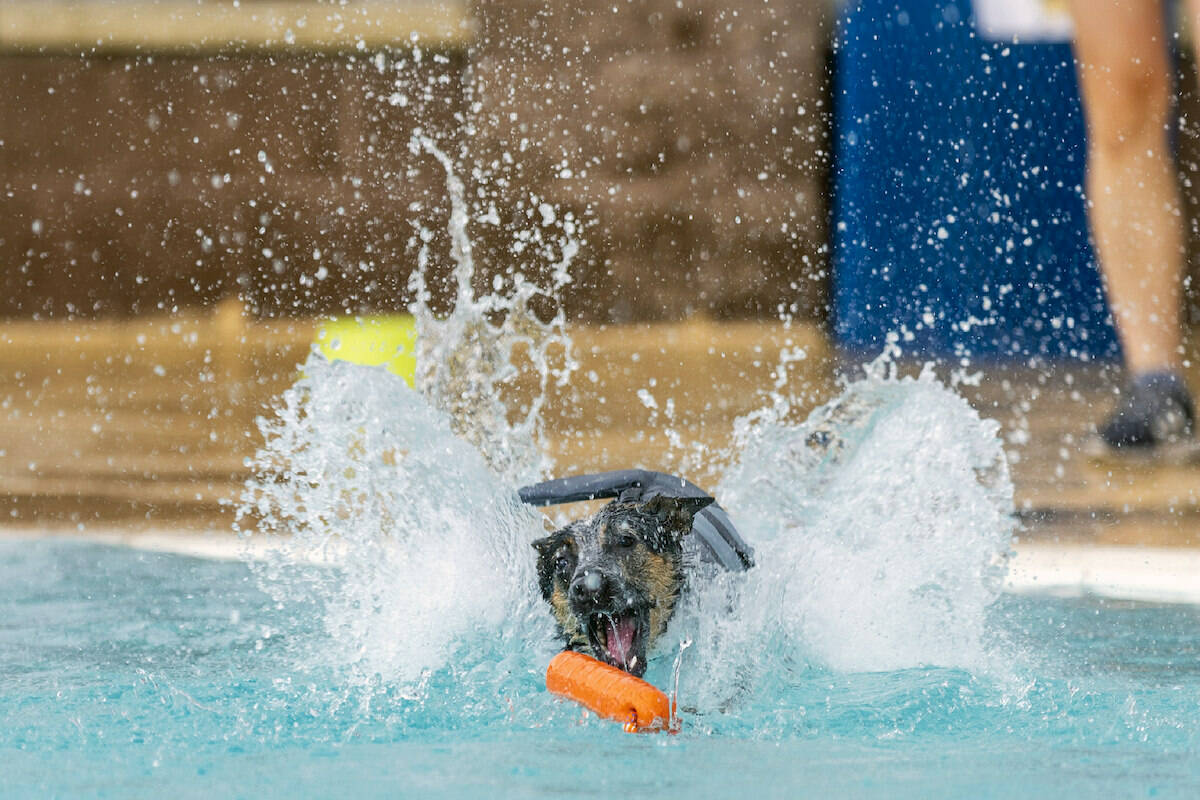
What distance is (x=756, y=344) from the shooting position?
32.7 ft

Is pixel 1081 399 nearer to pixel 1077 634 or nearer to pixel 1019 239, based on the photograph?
pixel 1019 239

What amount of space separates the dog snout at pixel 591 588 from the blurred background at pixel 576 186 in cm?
508

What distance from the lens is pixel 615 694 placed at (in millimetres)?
2869

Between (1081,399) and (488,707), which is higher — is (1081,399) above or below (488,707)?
above

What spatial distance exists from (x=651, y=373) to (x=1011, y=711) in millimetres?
6340

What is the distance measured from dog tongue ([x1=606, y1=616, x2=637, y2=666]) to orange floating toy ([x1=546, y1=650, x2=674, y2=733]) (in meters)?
0.21

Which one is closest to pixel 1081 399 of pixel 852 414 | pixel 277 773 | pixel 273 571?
pixel 852 414

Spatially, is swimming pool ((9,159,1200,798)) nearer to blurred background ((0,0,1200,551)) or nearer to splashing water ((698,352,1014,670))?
splashing water ((698,352,1014,670))

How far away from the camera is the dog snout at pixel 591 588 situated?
3188mm

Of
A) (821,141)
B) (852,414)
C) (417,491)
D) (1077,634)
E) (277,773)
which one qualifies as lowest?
(277,773)

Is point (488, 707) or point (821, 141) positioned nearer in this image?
point (488, 707)

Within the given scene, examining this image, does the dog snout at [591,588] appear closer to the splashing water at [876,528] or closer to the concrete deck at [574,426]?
the splashing water at [876,528]

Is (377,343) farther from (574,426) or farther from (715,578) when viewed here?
(715,578)

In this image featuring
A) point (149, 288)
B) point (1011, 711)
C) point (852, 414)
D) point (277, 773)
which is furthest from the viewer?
point (149, 288)
